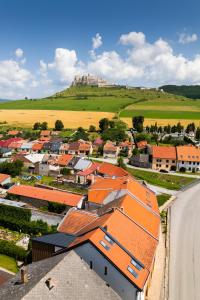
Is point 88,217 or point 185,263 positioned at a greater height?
point 88,217

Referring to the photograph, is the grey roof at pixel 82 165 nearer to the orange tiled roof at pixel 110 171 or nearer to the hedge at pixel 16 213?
the orange tiled roof at pixel 110 171

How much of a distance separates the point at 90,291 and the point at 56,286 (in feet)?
10.3

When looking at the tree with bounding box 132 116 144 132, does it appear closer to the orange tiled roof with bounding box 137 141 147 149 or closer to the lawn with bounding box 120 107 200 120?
the orange tiled roof with bounding box 137 141 147 149

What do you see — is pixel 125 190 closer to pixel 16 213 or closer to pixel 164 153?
pixel 16 213

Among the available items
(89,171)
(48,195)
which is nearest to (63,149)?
(89,171)

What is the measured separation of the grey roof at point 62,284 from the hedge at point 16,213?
80.2 ft

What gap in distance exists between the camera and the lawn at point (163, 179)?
257ft

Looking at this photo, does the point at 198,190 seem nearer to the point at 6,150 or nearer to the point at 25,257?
the point at 25,257

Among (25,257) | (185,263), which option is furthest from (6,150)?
(185,263)

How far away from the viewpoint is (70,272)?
27.9 metres

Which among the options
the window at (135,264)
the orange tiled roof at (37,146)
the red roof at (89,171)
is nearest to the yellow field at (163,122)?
the orange tiled roof at (37,146)

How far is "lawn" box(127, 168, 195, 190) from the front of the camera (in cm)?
7831

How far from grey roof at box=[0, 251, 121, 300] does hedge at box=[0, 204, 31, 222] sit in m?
24.4

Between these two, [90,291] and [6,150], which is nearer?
[90,291]
